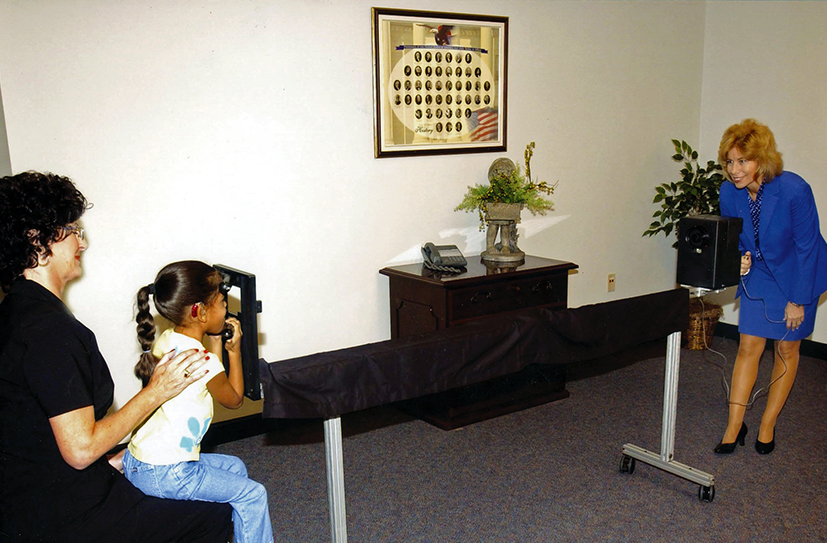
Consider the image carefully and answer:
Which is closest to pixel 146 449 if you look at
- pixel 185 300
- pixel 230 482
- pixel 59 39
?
pixel 230 482

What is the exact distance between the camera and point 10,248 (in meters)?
1.92

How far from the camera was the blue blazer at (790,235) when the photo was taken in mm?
3314

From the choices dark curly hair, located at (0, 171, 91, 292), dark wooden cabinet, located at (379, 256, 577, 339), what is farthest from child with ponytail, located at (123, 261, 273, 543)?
dark wooden cabinet, located at (379, 256, 577, 339)

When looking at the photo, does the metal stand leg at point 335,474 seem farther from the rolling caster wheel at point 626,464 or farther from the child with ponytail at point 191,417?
the rolling caster wheel at point 626,464

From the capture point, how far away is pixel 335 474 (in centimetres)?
240

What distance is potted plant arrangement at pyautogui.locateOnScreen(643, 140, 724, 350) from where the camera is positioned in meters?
5.12

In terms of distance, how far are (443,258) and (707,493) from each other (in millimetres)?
1787

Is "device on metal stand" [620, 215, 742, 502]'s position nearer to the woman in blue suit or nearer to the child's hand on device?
the woman in blue suit

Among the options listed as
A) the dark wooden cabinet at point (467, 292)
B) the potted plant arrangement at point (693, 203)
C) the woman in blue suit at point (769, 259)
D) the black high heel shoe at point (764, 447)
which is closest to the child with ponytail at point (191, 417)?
the dark wooden cabinet at point (467, 292)

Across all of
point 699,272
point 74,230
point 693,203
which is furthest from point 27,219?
point 693,203

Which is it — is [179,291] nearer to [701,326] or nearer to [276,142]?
[276,142]

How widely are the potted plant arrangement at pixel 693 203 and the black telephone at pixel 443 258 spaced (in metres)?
1.93

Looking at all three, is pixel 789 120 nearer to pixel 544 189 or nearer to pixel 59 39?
pixel 544 189

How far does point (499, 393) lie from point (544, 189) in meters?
1.40
